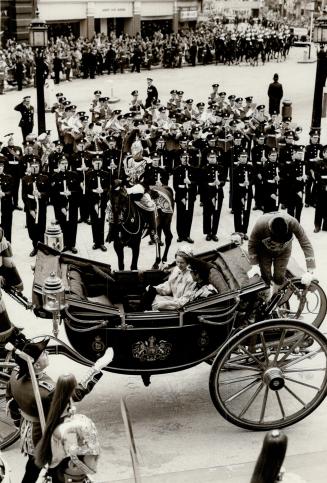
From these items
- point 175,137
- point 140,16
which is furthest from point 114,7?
point 175,137

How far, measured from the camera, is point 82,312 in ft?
21.3

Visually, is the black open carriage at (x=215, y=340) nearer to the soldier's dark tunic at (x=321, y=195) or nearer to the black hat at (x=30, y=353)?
the black hat at (x=30, y=353)

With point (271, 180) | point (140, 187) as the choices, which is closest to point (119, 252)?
point (140, 187)

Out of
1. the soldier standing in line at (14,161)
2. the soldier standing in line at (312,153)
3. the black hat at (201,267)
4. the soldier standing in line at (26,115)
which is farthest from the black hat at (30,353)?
the soldier standing in line at (26,115)

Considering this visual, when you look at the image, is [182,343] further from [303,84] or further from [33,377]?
[303,84]

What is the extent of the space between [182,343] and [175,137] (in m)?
7.16

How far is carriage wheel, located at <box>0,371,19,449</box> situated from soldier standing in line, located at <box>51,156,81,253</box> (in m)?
4.79

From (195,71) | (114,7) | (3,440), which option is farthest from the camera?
(114,7)

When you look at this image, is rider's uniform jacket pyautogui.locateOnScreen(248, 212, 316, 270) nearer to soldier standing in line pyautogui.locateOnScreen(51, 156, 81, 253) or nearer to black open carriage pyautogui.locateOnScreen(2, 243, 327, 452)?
black open carriage pyautogui.locateOnScreen(2, 243, 327, 452)

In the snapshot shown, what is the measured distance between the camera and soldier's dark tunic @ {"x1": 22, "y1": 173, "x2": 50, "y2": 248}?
10.8 meters

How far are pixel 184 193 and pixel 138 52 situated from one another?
72.7 feet

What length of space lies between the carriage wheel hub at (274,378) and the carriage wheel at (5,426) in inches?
83.4

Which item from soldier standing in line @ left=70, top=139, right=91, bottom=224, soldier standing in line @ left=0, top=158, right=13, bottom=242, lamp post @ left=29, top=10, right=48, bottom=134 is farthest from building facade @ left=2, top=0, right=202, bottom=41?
soldier standing in line @ left=0, top=158, right=13, bottom=242

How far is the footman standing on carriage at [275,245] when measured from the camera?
7.41 m
